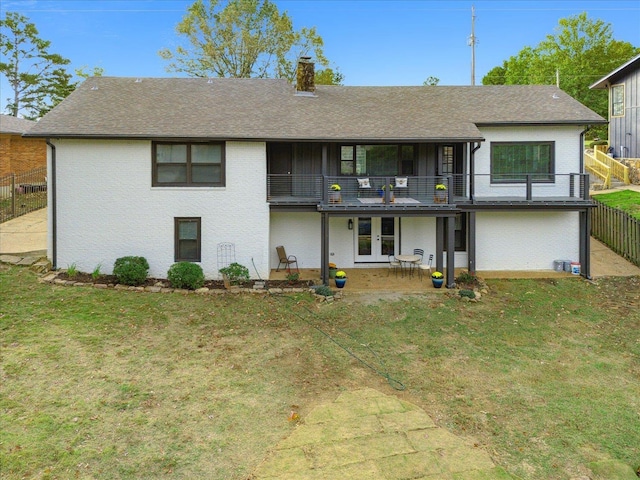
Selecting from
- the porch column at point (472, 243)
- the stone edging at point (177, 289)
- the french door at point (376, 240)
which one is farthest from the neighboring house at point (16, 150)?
the porch column at point (472, 243)

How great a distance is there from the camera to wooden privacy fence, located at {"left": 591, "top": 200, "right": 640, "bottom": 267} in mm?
15695

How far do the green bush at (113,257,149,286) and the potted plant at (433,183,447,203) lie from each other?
9708mm

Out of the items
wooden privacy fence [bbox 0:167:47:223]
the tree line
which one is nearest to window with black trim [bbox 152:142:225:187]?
wooden privacy fence [bbox 0:167:47:223]

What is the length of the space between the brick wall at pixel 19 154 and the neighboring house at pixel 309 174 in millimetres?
12481

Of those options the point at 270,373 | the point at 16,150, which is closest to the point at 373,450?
the point at 270,373

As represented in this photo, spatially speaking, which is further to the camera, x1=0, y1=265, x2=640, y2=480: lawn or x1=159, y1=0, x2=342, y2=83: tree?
x1=159, y1=0, x2=342, y2=83: tree

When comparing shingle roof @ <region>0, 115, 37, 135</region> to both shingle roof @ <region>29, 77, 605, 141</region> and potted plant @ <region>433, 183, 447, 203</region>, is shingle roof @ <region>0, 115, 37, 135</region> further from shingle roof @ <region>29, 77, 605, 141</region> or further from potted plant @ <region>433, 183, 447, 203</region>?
potted plant @ <region>433, 183, 447, 203</region>

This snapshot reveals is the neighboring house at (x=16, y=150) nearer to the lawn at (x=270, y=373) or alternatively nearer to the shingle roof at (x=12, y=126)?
the shingle roof at (x=12, y=126)

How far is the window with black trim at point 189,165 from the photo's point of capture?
14078mm

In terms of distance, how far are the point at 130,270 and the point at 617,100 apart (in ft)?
99.7

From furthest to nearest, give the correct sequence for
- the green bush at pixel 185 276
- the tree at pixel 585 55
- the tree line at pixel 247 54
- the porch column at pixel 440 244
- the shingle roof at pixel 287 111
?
the tree at pixel 585 55 → the tree line at pixel 247 54 → the porch column at pixel 440 244 → the shingle roof at pixel 287 111 → the green bush at pixel 185 276

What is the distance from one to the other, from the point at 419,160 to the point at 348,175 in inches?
104

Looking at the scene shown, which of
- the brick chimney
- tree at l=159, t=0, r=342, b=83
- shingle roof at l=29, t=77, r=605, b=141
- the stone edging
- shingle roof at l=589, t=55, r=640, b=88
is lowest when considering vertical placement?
the stone edging

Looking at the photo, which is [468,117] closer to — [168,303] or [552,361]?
[552,361]
